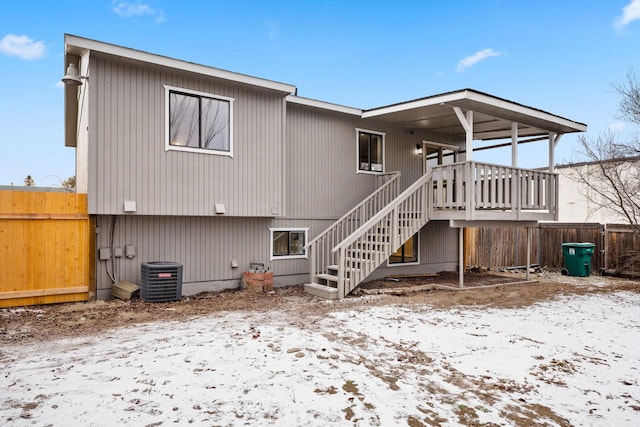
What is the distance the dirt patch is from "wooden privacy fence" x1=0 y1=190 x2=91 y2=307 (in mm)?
280

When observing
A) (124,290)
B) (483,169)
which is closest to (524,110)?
(483,169)

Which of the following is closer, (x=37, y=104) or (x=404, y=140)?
(x=404, y=140)

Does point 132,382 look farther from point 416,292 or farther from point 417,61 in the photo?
point 417,61

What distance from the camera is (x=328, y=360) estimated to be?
4551 millimetres

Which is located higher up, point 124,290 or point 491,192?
point 491,192

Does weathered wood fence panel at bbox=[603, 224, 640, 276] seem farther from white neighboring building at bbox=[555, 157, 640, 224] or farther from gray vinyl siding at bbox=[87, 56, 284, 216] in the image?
gray vinyl siding at bbox=[87, 56, 284, 216]

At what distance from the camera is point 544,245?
14289 mm

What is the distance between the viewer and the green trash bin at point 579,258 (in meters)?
12.4

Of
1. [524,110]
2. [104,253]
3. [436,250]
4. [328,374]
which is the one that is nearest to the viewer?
[328,374]

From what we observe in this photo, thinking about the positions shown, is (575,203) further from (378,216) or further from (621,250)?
(378,216)

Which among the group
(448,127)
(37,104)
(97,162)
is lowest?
(97,162)

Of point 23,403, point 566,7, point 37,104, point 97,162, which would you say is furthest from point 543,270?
point 37,104

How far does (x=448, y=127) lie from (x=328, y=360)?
9.53 metres

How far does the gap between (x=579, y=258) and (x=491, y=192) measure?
500 cm
